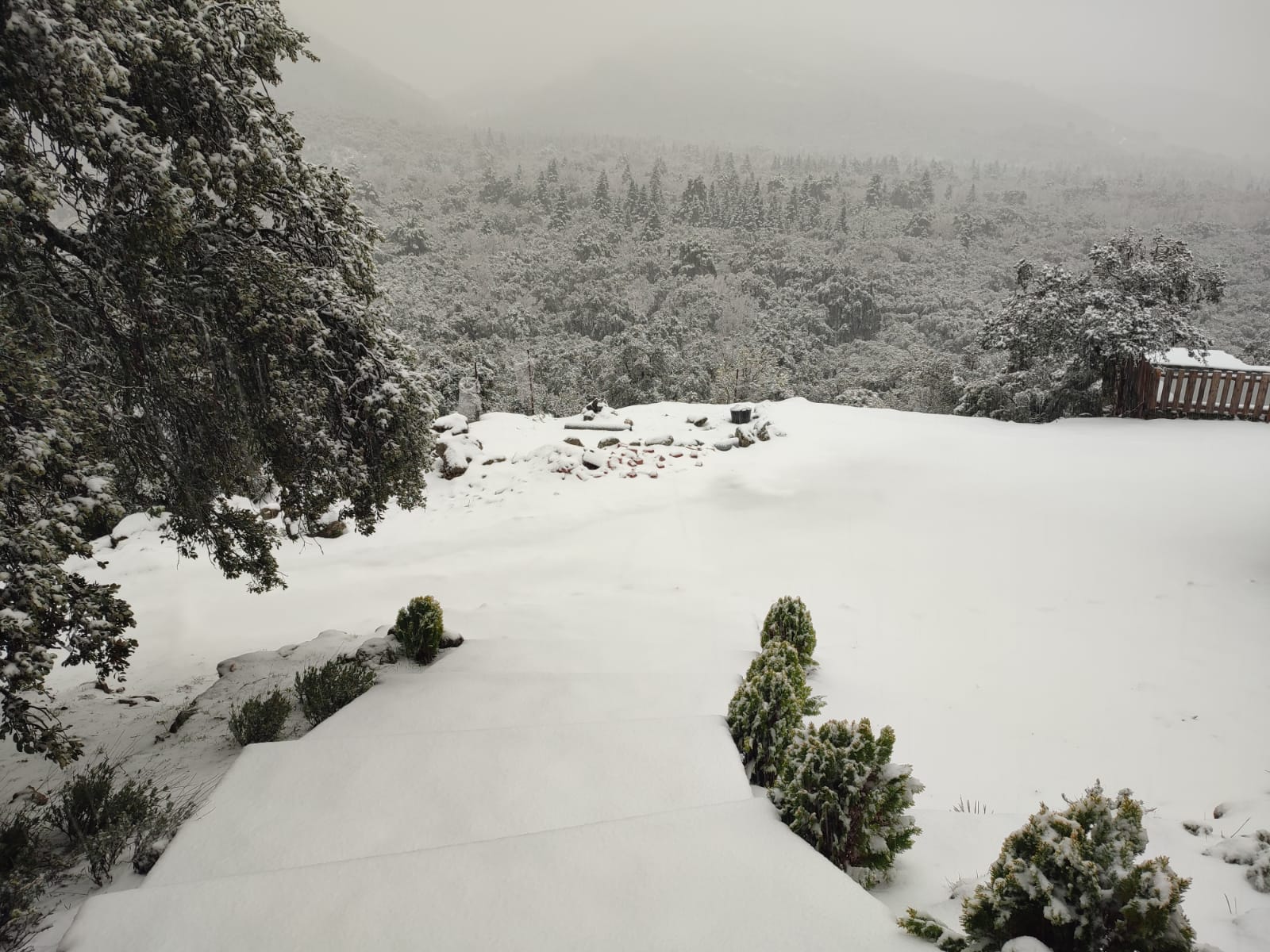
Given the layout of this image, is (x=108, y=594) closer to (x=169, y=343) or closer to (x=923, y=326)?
(x=169, y=343)

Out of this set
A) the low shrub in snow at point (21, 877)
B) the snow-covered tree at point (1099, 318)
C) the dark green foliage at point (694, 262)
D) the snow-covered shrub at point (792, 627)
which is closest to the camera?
the low shrub in snow at point (21, 877)

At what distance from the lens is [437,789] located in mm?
2707

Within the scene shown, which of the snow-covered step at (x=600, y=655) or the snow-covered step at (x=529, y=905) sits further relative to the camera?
the snow-covered step at (x=600, y=655)

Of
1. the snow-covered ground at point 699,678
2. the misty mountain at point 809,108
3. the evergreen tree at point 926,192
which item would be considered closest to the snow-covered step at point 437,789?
the snow-covered ground at point 699,678

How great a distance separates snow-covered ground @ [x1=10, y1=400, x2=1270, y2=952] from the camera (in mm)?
2008

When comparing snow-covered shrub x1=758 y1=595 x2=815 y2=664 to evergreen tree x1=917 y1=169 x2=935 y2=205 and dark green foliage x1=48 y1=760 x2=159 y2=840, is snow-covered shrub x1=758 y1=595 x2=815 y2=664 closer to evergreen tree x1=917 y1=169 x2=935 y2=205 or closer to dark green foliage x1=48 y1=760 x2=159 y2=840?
dark green foliage x1=48 y1=760 x2=159 y2=840

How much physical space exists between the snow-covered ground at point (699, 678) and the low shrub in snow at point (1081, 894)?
0.89 feet

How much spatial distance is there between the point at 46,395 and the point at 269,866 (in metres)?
2.48

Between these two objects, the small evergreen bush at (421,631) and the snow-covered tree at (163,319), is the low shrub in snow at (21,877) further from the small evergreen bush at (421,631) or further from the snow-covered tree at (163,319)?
the small evergreen bush at (421,631)

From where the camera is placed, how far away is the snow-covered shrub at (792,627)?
15.0 ft

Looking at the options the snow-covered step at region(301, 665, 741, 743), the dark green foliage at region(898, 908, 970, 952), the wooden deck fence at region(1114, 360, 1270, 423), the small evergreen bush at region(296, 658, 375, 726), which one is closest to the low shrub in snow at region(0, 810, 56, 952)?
the snow-covered step at region(301, 665, 741, 743)

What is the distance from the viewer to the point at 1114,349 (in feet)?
35.7

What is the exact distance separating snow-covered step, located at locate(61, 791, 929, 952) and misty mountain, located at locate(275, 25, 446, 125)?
97996 mm

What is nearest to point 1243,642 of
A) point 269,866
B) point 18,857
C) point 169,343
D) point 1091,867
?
point 1091,867
